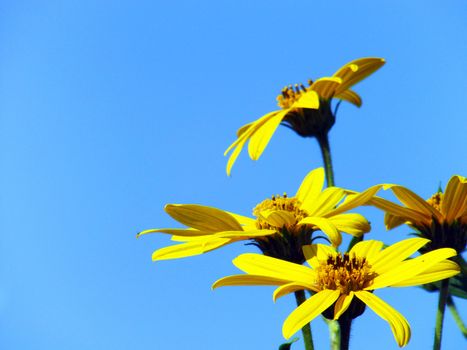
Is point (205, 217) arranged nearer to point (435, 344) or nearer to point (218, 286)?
point (218, 286)

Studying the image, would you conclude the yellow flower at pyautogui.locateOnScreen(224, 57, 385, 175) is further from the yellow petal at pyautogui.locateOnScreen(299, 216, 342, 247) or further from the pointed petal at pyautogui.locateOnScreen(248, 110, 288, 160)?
the yellow petal at pyautogui.locateOnScreen(299, 216, 342, 247)

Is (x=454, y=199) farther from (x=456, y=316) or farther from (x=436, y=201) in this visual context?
(x=456, y=316)

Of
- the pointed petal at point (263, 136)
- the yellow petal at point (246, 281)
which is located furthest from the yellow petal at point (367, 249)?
the pointed petal at point (263, 136)

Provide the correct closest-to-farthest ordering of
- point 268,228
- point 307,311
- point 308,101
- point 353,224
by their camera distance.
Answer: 1. point 307,311
2. point 353,224
3. point 268,228
4. point 308,101

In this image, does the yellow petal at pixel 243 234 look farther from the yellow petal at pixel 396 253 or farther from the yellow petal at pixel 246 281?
the yellow petal at pixel 396 253

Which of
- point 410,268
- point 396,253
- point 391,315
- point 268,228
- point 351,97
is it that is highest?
point 351,97

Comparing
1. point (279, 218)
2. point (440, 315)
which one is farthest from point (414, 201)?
point (279, 218)

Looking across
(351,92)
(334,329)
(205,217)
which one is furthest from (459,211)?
(351,92)
